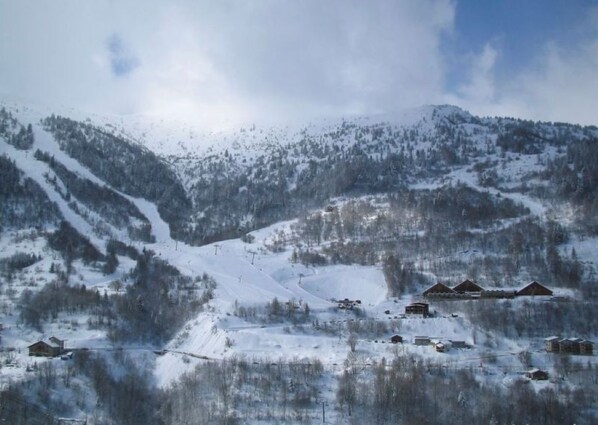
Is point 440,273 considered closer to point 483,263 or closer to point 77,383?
point 483,263

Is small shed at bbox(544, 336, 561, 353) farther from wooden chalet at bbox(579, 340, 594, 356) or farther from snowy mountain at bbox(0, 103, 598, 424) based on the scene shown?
wooden chalet at bbox(579, 340, 594, 356)

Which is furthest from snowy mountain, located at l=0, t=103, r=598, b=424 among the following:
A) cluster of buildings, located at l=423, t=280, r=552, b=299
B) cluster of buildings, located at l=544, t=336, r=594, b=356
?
cluster of buildings, located at l=544, t=336, r=594, b=356

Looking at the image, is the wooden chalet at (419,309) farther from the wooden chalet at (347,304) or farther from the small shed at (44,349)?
the small shed at (44,349)

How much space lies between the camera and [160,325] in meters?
93.7

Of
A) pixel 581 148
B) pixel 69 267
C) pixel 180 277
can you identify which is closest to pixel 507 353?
pixel 180 277

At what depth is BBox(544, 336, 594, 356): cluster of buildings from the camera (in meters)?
69.6

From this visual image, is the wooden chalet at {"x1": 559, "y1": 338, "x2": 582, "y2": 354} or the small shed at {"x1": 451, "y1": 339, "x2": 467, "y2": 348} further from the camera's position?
the small shed at {"x1": 451, "y1": 339, "x2": 467, "y2": 348}

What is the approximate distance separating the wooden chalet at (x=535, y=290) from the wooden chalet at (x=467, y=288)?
636 cm

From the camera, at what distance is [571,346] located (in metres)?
70.0

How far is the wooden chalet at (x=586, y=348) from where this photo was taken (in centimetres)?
6950

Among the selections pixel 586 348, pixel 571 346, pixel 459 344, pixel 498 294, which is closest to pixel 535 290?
pixel 498 294

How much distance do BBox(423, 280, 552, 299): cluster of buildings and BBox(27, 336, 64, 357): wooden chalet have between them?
2195 inches

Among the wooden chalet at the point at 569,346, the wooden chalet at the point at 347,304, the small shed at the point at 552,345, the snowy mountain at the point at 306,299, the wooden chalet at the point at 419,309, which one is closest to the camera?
the snowy mountain at the point at 306,299

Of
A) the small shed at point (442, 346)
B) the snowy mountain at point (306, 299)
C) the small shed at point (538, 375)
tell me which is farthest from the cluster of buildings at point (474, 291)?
the small shed at point (538, 375)
